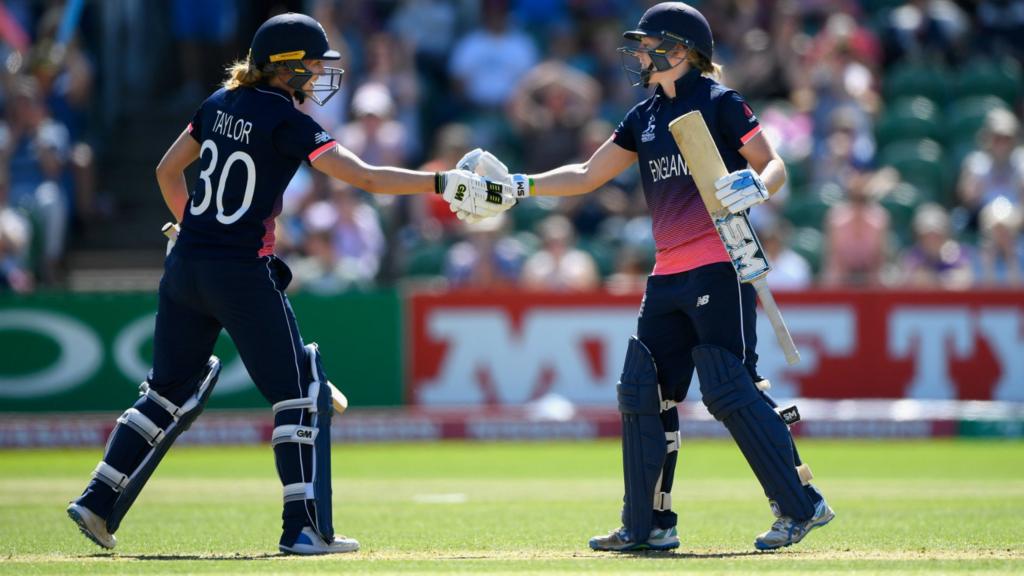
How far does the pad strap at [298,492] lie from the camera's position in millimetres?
6031

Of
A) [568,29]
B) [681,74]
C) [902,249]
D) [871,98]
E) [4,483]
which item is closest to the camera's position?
[681,74]

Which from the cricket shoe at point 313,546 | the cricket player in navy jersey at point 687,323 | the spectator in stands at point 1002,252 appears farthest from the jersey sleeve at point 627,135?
the spectator in stands at point 1002,252

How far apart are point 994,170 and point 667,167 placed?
8.46 m

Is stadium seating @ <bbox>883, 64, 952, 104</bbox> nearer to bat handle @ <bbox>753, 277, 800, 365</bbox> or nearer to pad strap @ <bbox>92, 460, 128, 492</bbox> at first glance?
bat handle @ <bbox>753, 277, 800, 365</bbox>

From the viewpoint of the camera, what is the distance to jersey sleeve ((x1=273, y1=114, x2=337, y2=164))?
19.7 ft

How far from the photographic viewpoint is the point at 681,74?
20.4 feet

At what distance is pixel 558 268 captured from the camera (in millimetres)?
13406

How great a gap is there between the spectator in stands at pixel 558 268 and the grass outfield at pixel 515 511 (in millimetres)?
1600

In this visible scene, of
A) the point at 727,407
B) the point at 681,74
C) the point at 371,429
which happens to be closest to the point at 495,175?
the point at 681,74

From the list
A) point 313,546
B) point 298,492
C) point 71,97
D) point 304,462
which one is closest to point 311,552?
point 313,546

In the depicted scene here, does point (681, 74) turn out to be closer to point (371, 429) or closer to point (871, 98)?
point (371, 429)

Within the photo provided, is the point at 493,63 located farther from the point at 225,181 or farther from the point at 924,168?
the point at 225,181

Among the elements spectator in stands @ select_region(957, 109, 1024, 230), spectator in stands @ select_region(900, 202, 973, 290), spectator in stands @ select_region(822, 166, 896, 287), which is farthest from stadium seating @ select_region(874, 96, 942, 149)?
spectator in stands @ select_region(900, 202, 973, 290)

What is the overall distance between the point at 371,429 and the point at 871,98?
20.2 feet
